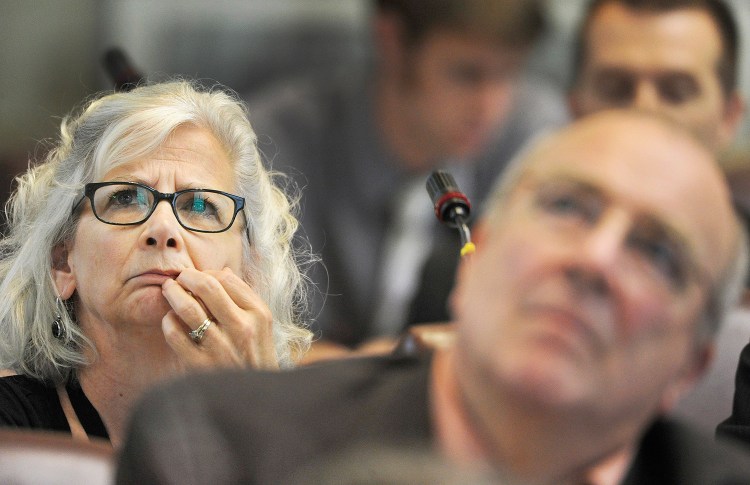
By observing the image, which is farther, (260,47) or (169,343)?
(260,47)

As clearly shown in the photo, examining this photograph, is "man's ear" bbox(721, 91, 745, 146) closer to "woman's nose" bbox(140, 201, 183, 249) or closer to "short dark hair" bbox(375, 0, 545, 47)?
"short dark hair" bbox(375, 0, 545, 47)

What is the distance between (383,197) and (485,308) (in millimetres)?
2843

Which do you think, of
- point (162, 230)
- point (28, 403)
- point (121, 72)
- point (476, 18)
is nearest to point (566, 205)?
point (162, 230)

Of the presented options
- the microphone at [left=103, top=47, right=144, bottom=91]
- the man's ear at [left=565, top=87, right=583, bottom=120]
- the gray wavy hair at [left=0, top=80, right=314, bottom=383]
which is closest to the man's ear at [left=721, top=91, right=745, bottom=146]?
the man's ear at [left=565, top=87, right=583, bottom=120]

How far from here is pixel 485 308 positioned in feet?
3.15

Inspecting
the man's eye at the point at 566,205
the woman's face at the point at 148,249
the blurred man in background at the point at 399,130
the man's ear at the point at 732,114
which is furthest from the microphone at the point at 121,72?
the man's ear at the point at 732,114

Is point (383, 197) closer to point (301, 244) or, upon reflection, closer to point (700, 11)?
point (700, 11)

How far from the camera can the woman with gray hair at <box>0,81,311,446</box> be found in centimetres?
174

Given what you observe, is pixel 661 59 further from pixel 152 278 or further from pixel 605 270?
pixel 605 270

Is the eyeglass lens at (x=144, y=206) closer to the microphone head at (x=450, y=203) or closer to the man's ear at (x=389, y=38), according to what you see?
the microphone head at (x=450, y=203)

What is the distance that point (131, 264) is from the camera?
173 cm

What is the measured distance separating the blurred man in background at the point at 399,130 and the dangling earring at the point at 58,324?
1.65 metres

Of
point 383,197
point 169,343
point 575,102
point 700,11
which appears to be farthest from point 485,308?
point 383,197

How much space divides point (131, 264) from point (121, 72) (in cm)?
69
